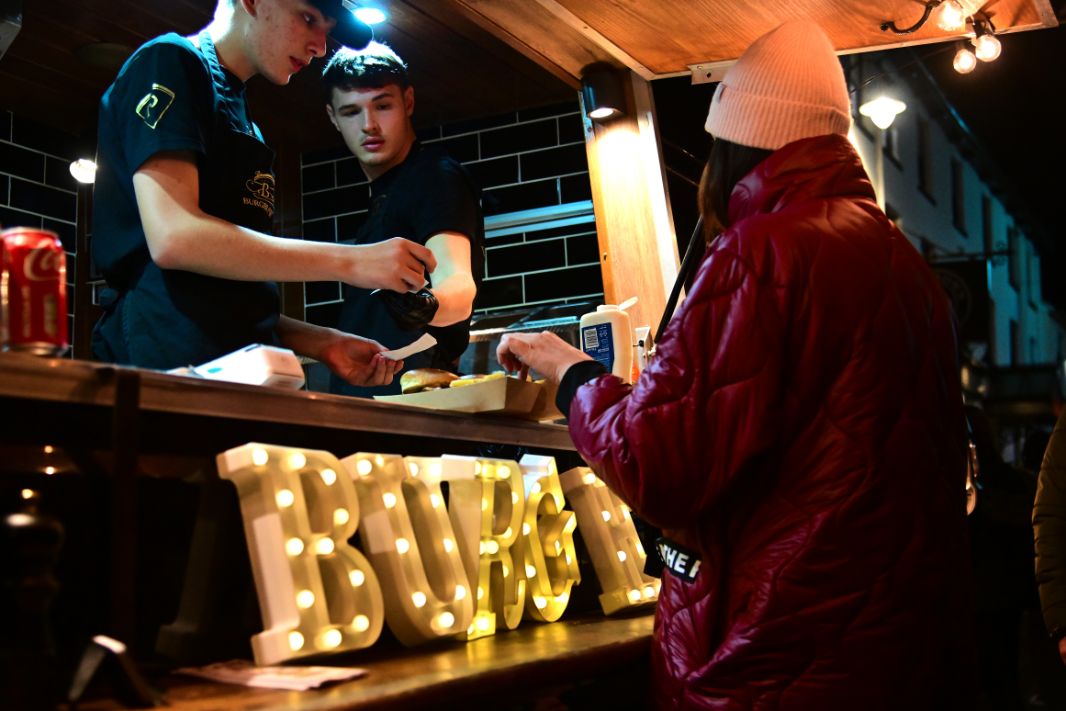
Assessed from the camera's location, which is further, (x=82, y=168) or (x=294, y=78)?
(x=82, y=168)

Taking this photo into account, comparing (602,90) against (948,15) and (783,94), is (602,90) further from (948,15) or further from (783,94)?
(783,94)

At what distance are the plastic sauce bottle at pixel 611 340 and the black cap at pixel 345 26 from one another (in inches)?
35.7

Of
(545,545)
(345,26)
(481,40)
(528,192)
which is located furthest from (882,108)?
(545,545)

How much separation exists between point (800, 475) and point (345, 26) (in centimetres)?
164


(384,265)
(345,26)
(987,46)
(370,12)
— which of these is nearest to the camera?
(384,265)

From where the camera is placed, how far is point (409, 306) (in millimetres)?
2406

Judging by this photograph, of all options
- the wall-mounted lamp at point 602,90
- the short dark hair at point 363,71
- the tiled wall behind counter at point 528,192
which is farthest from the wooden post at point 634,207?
the short dark hair at point 363,71

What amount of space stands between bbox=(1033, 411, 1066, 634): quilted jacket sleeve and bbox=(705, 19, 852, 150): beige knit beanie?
148 centimetres

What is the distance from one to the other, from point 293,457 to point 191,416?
0.68 feet

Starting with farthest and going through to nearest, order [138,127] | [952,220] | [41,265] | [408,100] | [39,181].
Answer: [952,220]
[39,181]
[408,100]
[138,127]
[41,265]

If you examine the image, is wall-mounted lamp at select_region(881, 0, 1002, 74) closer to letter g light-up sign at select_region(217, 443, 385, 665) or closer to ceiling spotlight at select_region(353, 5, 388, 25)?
ceiling spotlight at select_region(353, 5, 388, 25)

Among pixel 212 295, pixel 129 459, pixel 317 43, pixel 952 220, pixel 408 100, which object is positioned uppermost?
pixel 952 220

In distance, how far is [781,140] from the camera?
6.37ft

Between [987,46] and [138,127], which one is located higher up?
[987,46]
